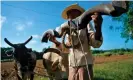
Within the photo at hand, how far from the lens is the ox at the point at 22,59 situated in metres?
8.34

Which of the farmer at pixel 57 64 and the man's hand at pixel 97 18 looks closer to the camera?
the man's hand at pixel 97 18

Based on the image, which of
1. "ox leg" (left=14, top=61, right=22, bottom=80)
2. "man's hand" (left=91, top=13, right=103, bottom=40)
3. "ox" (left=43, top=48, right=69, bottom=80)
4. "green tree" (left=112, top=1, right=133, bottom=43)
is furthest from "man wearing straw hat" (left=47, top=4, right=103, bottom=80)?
"green tree" (left=112, top=1, right=133, bottom=43)

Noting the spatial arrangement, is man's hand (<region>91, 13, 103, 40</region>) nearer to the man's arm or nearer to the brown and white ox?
the man's arm

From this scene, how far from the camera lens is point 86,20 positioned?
3.91 meters

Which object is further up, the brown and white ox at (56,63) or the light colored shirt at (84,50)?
the light colored shirt at (84,50)

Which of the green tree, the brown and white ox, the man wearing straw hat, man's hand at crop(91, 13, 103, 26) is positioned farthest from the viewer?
the green tree

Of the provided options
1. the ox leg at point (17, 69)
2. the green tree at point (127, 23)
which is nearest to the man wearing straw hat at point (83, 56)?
the ox leg at point (17, 69)

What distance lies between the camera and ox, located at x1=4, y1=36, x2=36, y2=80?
8.34 metres

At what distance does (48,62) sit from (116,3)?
18.7ft

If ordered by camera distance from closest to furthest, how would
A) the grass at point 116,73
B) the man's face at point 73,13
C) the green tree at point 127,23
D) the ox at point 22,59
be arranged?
the man's face at point 73,13
the ox at point 22,59
the grass at point 116,73
the green tree at point 127,23

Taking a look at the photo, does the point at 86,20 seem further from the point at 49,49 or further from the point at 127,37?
the point at 127,37

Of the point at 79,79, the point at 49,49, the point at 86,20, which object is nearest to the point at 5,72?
the point at 49,49

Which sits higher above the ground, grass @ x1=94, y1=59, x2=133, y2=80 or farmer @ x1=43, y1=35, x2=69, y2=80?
farmer @ x1=43, y1=35, x2=69, y2=80

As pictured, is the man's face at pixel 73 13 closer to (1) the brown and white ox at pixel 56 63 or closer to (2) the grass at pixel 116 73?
(1) the brown and white ox at pixel 56 63
